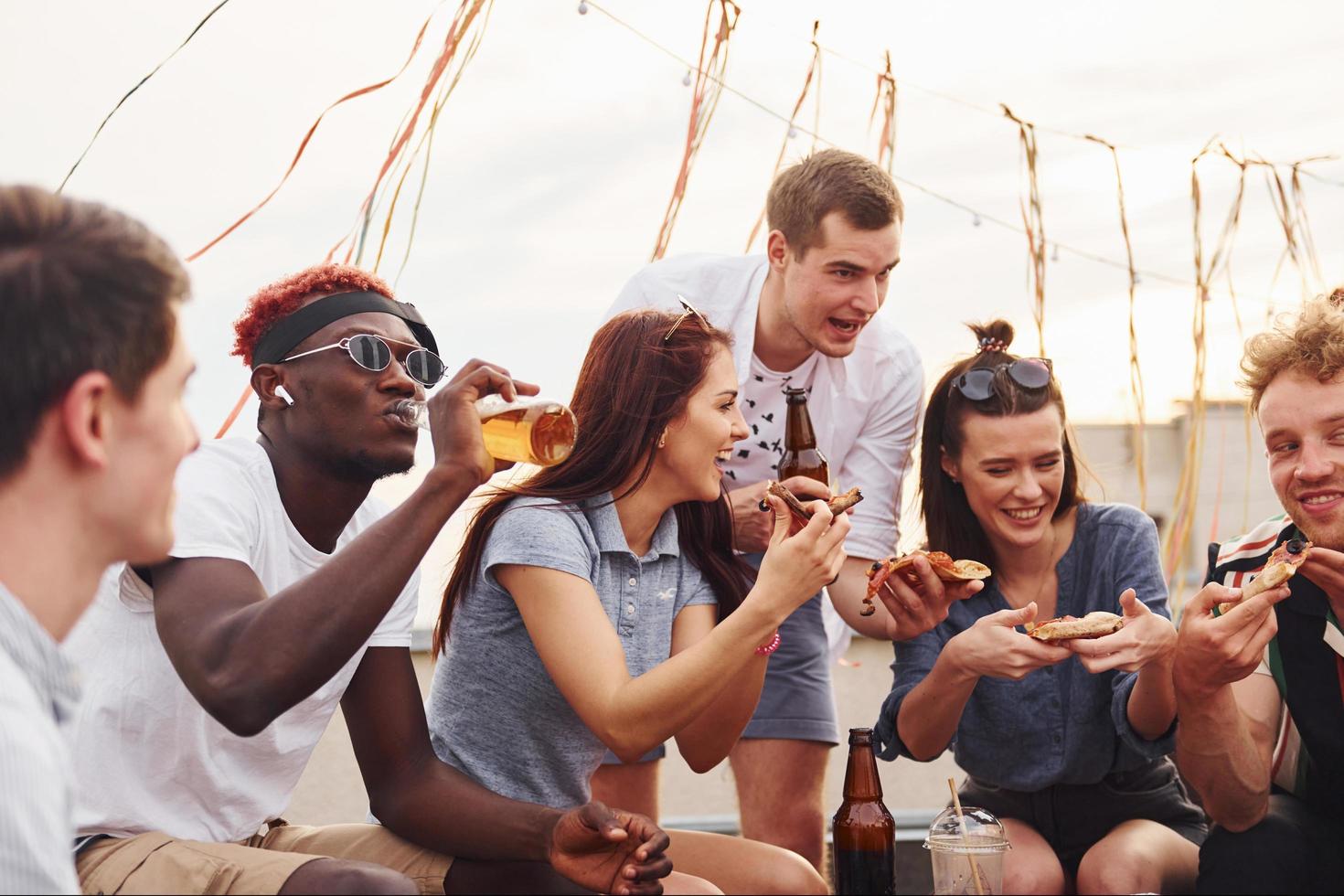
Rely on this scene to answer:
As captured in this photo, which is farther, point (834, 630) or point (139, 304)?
point (834, 630)

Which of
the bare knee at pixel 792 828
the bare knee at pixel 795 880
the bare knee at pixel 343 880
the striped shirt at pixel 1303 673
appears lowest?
the bare knee at pixel 792 828

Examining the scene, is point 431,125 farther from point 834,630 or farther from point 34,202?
point 34,202

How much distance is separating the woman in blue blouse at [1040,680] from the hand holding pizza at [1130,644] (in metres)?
0.02

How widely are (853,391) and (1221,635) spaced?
136cm

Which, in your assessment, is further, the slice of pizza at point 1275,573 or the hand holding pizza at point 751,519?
the hand holding pizza at point 751,519

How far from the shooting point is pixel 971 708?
3199mm

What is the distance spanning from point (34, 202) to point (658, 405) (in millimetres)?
1534

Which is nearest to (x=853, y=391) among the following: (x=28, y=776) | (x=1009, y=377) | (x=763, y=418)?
(x=763, y=418)

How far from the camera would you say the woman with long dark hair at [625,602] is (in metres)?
2.30

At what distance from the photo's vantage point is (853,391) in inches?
146

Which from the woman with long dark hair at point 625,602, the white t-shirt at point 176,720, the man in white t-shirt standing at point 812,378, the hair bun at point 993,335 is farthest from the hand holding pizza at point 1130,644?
the white t-shirt at point 176,720

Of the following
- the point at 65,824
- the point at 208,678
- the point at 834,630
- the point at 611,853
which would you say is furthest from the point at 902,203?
the point at 65,824

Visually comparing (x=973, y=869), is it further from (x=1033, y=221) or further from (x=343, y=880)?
(x=1033, y=221)

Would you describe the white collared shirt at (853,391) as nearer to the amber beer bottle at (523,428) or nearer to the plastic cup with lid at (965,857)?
the plastic cup with lid at (965,857)
